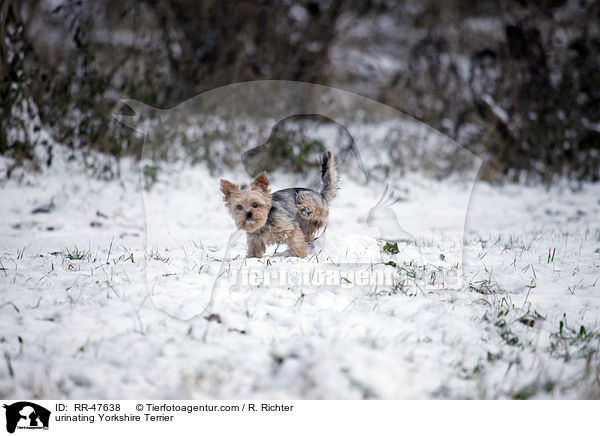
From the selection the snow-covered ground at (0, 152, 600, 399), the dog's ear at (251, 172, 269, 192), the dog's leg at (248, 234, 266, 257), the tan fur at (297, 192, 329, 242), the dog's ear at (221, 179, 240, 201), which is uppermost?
the dog's ear at (251, 172, 269, 192)

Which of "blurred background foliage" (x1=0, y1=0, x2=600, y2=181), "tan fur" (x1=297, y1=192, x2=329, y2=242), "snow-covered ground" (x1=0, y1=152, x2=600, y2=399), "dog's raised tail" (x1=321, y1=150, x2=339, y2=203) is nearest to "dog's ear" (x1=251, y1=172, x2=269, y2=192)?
"tan fur" (x1=297, y1=192, x2=329, y2=242)

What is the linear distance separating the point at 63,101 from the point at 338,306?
252 inches

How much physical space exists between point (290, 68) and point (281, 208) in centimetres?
752

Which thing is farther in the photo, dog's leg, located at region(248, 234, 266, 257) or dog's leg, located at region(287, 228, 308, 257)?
dog's leg, located at region(248, 234, 266, 257)

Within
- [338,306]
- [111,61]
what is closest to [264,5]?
[111,61]

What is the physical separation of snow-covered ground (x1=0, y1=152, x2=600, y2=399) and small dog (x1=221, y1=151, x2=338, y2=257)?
10.8 inches

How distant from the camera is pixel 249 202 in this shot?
3.18 metres

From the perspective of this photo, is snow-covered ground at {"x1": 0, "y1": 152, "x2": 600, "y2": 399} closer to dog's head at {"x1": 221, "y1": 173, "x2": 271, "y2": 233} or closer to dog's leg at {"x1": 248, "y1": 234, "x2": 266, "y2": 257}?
dog's leg at {"x1": 248, "y1": 234, "x2": 266, "y2": 257}

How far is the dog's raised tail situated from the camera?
10.6 ft

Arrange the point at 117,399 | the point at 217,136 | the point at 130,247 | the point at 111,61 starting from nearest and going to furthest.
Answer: the point at 117,399, the point at 130,247, the point at 217,136, the point at 111,61

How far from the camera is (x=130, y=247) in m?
4.68
